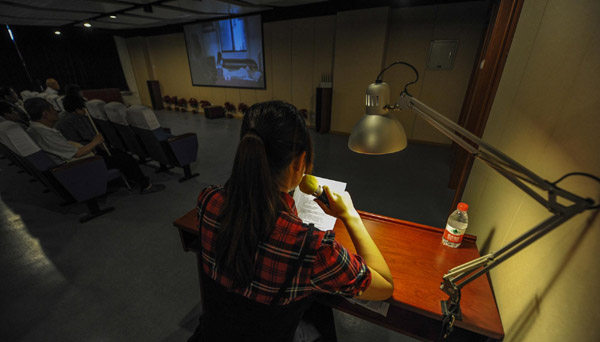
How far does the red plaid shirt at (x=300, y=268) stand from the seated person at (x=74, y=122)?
3559 mm

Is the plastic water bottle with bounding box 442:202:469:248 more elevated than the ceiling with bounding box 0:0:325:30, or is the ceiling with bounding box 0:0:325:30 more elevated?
the ceiling with bounding box 0:0:325:30

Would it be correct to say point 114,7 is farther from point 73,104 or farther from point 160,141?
point 160,141

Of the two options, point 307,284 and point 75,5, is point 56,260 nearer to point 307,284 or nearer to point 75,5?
point 307,284

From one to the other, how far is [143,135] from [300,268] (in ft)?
10.4

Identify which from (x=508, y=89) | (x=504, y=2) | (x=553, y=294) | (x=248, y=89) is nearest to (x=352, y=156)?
(x=504, y=2)

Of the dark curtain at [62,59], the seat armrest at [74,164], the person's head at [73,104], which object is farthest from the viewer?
the dark curtain at [62,59]

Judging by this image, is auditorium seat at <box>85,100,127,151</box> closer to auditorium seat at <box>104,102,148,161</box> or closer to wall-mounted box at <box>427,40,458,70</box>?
auditorium seat at <box>104,102,148,161</box>

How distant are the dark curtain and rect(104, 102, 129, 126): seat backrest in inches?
304

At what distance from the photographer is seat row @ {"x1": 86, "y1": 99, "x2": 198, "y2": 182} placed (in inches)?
110

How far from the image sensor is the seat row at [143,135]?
279 centimetres

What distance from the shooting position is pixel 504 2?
81.7 inches

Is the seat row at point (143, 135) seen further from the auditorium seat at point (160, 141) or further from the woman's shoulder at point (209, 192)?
the woman's shoulder at point (209, 192)

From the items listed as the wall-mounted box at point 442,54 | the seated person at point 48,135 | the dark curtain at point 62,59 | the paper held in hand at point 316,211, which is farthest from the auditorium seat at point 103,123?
the dark curtain at point 62,59

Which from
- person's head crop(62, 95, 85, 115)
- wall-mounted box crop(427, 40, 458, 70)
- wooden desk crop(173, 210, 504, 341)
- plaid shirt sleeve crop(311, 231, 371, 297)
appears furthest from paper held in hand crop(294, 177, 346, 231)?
wall-mounted box crop(427, 40, 458, 70)
